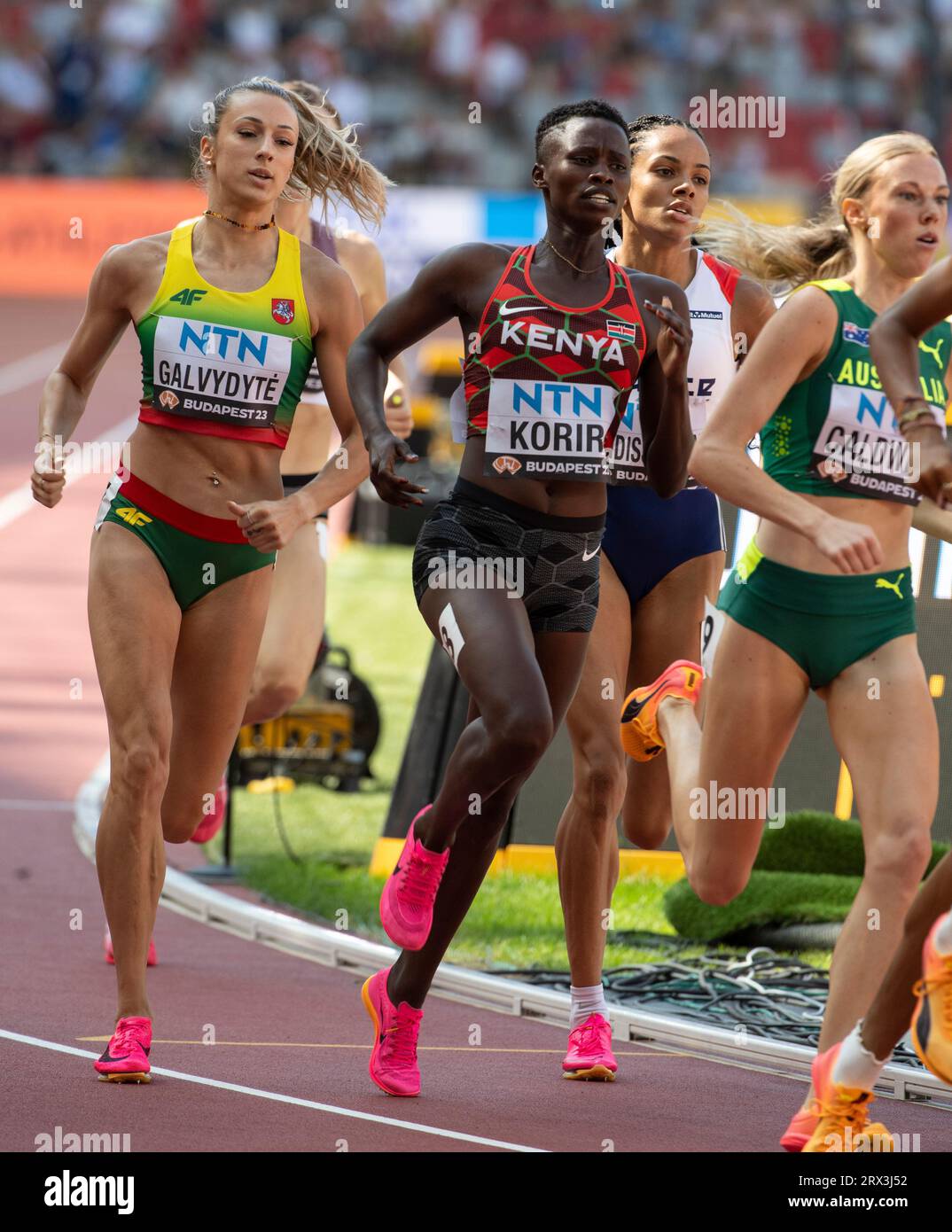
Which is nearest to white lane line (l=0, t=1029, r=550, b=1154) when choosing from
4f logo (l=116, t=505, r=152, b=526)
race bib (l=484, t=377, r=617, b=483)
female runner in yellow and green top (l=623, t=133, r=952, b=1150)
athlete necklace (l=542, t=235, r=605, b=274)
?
female runner in yellow and green top (l=623, t=133, r=952, b=1150)

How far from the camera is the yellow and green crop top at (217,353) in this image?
18.4 ft

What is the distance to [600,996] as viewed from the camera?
19.6 ft

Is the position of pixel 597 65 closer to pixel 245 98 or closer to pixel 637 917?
pixel 637 917

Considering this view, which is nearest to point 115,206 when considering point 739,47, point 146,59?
point 146,59

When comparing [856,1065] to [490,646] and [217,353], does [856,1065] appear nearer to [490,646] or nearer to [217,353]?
[490,646]

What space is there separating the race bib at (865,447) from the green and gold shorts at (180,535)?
5.43 feet

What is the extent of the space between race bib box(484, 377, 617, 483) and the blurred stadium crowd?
2743cm

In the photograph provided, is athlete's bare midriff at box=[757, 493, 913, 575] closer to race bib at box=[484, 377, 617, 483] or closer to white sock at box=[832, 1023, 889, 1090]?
race bib at box=[484, 377, 617, 483]

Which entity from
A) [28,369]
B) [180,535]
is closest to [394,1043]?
[180,535]

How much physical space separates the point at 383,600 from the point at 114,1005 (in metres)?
13.1

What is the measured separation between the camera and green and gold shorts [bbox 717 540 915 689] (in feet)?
16.0

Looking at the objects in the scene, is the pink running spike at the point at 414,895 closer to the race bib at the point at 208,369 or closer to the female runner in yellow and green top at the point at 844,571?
the female runner in yellow and green top at the point at 844,571
